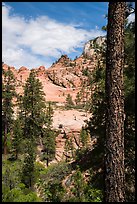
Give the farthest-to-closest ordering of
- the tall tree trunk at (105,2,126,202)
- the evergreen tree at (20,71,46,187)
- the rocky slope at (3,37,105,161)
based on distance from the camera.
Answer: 1. the rocky slope at (3,37,105,161)
2. the evergreen tree at (20,71,46,187)
3. the tall tree trunk at (105,2,126,202)

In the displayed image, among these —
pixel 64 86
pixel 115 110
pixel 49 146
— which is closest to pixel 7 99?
pixel 49 146

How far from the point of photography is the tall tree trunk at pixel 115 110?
A: 361 centimetres

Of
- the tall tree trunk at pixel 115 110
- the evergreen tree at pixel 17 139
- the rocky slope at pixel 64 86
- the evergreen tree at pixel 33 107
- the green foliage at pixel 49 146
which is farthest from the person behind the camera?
the rocky slope at pixel 64 86

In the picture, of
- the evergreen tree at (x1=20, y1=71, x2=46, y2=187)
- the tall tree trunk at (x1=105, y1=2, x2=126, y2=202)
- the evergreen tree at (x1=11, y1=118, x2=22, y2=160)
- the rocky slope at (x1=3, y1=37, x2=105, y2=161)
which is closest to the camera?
the tall tree trunk at (x1=105, y1=2, x2=126, y2=202)

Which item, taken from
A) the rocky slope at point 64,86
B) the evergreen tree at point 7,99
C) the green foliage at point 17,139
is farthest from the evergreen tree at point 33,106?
the green foliage at point 17,139

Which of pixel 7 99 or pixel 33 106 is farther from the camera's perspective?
pixel 33 106

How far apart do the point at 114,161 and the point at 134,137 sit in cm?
721

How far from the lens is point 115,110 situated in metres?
3.71

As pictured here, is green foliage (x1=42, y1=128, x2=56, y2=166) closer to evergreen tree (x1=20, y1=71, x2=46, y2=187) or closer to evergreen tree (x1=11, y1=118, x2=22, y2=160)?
evergreen tree (x1=20, y1=71, x2=46, y2=187)

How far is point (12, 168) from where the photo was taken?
30.5 m

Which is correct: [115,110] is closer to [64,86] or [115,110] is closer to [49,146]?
[49,146]

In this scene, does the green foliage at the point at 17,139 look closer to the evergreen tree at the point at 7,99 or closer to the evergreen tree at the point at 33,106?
the evergreen tree at the point at 7,99

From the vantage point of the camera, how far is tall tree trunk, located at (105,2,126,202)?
3.61 metres

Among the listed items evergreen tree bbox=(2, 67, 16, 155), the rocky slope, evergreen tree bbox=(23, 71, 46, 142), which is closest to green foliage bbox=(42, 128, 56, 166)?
the rocky slope
